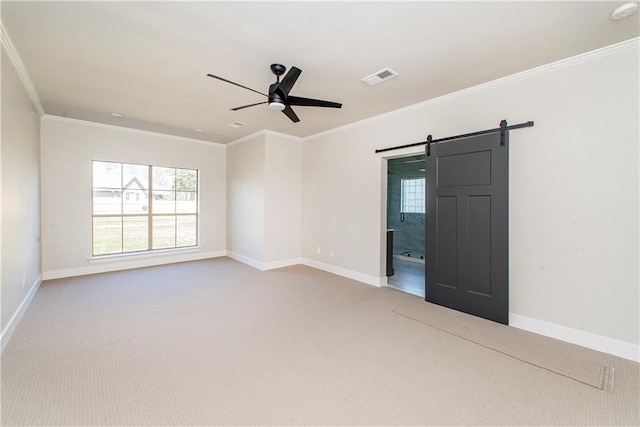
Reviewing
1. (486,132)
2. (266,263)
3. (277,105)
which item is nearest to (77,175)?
(266,263)

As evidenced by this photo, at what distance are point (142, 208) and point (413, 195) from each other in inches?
257

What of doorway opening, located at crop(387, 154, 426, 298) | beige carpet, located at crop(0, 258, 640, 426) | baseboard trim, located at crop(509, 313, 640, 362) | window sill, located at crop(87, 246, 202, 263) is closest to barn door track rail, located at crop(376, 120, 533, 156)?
baseboard trim, located at crop(509, 313, 640, 362)

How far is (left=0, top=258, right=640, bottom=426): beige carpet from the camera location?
177cm

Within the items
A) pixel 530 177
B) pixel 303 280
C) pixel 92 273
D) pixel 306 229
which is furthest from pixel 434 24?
pixel 92 273

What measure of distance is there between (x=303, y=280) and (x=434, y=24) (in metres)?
3.89

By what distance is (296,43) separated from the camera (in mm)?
2482

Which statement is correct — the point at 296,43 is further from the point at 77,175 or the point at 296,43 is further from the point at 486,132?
the point at 77,175

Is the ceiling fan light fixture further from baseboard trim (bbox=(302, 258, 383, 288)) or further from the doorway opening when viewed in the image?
the doorway opening

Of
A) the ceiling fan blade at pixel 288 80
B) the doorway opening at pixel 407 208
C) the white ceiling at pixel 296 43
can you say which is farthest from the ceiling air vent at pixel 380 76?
the doorway opening at pixel 407 208

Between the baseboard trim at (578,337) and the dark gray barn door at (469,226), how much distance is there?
0.52 ft

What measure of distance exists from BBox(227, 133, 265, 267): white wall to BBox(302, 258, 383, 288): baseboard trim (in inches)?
40.2

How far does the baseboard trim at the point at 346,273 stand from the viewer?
15.0ft

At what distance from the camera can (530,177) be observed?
298 centimetres

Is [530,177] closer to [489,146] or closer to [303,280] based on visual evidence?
[489,146]
